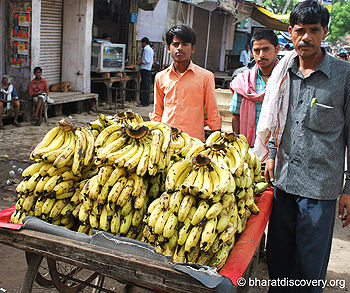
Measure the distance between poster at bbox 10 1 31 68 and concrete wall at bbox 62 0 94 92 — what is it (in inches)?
81.1

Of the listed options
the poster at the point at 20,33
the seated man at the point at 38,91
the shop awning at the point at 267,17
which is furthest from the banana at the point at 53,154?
the shop awning at the point at 267,17

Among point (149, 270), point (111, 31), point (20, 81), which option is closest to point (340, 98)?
point (149, 270)

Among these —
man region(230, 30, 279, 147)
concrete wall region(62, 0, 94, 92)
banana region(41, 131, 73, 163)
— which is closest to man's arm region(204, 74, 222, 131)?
man region(230, 30, 279, 147)

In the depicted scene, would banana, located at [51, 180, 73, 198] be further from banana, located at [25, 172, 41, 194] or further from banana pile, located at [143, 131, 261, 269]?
banana pile, located at [143, 131, 261, 269]

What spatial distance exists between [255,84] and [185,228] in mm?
2173

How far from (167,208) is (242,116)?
2.00 m

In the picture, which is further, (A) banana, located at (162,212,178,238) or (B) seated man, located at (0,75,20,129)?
(B) seated man, located at (0,75,20,129)

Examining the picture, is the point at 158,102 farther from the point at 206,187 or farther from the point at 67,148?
the point at 206,187

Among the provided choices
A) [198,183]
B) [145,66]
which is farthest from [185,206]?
[145,66]

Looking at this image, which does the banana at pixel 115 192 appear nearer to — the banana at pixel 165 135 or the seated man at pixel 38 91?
the banana at pixel 165 135

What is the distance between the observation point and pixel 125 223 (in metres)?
2.20

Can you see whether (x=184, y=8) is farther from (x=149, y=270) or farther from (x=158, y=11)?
(x=149, y=270)

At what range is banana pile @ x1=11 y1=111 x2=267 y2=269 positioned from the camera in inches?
80.8

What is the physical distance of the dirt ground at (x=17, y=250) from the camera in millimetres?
3575
